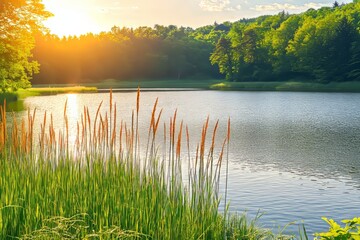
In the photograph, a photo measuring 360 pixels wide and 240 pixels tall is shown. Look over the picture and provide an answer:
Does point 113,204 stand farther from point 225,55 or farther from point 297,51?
point 225,55

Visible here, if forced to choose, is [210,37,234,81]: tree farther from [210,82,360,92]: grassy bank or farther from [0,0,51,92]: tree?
[0,0,51,92]: tree

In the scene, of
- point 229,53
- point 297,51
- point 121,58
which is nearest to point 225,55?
point 229,53

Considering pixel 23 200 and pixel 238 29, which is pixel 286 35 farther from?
pixel 23 200

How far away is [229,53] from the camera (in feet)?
355

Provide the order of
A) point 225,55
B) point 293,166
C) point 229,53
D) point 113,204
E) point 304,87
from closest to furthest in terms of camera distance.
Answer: point 113,204
point 293,166
point 304,87
point 229,53
point 225,55

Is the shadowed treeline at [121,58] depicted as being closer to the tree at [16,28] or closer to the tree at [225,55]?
the tree at [225,55]

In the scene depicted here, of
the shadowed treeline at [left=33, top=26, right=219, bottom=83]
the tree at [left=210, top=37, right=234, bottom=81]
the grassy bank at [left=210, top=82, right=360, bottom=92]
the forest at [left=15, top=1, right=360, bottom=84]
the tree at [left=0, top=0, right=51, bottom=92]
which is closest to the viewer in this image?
the tree at [left=0, top=0, right=51, bottom=92]

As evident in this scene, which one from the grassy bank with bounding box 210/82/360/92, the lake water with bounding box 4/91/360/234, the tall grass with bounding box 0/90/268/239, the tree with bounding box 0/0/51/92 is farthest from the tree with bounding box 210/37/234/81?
the tall grass with bounding box 0/90/268/239

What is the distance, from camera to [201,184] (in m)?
7.31

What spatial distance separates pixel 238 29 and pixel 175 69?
2661 centimetres

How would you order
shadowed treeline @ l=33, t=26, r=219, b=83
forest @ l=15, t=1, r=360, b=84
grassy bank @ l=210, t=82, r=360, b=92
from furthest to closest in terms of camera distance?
shadowed treeline @ l=33, t=26, r=219, b=83 < forest @ l=15, t=1, r=360, b=84 < grassy bank @ l=210, t=82, r=360, b=92

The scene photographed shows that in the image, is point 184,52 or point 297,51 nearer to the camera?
point 297,51

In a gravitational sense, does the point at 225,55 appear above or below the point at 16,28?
below

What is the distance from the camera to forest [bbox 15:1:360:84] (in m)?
87.5
